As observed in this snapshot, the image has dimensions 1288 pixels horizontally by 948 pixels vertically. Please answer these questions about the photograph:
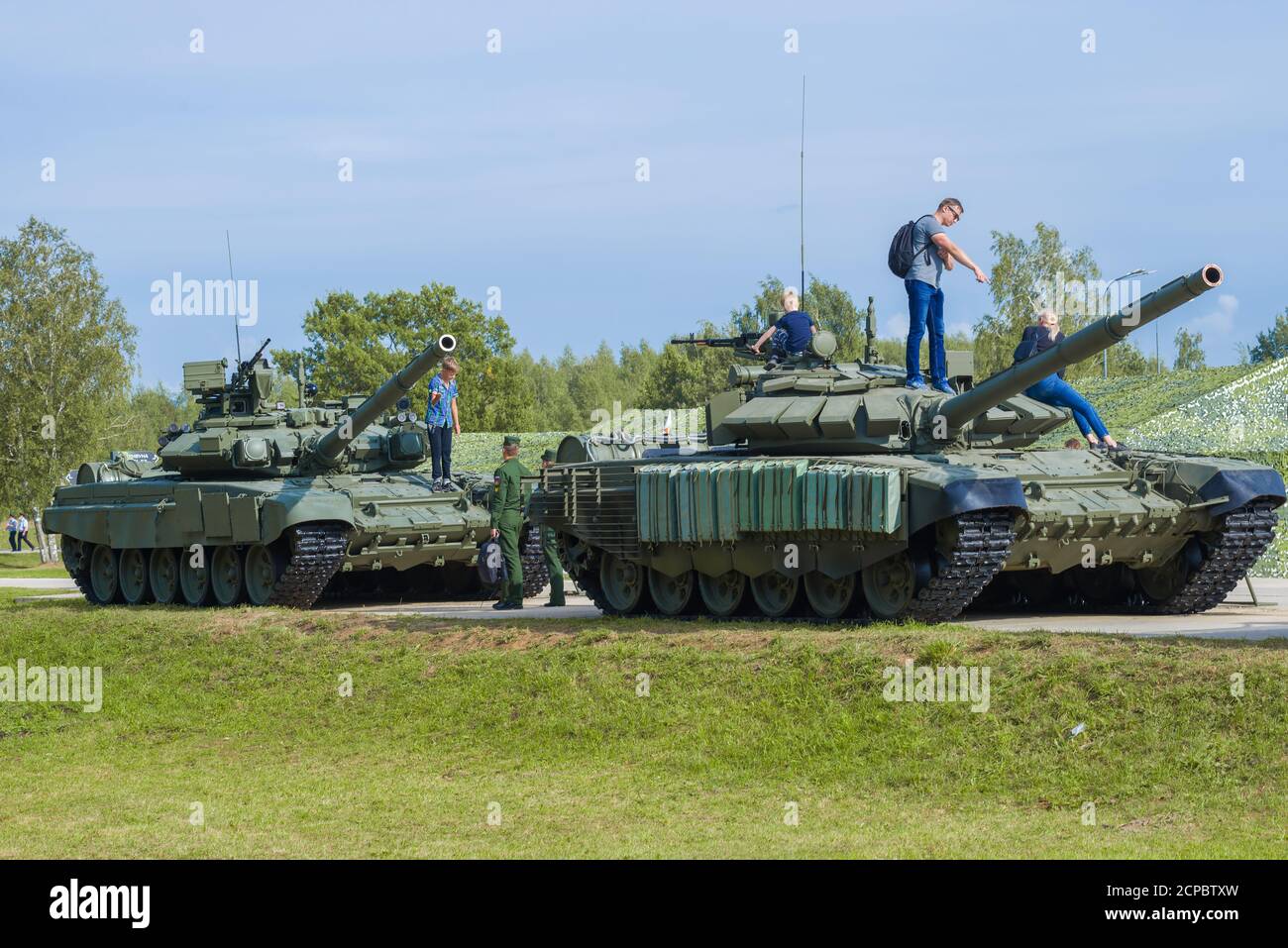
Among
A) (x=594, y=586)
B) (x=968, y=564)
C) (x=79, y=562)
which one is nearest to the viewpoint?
(x=968, y=564)

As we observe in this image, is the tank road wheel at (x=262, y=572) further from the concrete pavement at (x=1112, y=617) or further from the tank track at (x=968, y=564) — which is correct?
the tank track at (x=968, y=564)

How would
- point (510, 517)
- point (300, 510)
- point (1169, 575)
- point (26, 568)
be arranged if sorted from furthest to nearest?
point (26, 568), point (300, 510), point (510, 517), point (1169, 575)

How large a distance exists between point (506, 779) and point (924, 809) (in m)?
3.56

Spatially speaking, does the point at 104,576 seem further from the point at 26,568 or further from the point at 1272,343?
the point at 1272,343

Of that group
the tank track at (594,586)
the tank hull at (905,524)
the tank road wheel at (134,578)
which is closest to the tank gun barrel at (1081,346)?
the tank hull at (905,524)

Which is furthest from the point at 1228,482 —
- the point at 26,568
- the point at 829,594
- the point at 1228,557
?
the point at 26,568

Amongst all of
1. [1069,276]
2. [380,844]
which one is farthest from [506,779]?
[1069,276]

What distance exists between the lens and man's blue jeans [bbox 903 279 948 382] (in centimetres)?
1998

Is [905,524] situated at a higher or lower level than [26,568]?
higher

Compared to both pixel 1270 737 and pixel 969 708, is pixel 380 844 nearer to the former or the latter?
pixel 969 708

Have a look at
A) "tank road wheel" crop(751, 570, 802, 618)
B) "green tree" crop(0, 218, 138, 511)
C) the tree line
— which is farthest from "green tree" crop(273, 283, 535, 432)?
"tank road wheel" crop(751, 570, 802, 618)

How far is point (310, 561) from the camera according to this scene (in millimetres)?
24844
